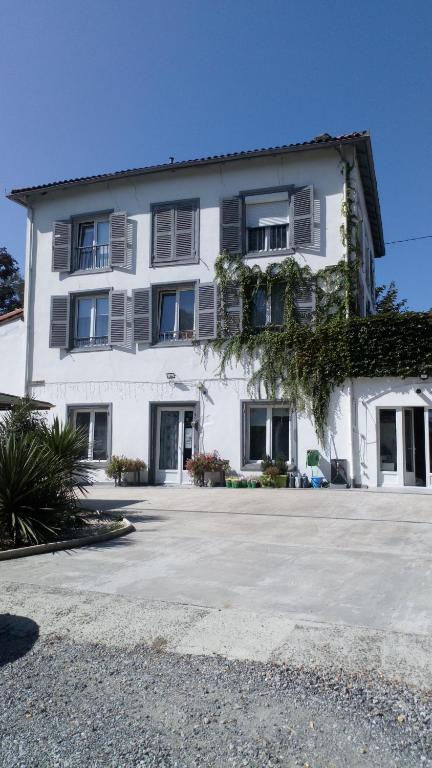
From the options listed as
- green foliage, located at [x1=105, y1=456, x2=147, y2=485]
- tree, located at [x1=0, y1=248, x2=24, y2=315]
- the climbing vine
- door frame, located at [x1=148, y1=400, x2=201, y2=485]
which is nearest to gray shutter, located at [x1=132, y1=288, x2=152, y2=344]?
door frame, located at [x1=148, y1=400, x2=201, y2=485]

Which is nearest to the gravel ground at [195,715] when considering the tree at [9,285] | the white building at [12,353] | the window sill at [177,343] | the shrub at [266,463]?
the shrub at [266,463]

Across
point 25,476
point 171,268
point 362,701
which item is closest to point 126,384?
point 171,268

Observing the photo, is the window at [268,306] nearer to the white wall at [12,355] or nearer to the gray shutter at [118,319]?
the gray shutter at [118,319]

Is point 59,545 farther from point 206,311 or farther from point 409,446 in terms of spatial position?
point 206,311

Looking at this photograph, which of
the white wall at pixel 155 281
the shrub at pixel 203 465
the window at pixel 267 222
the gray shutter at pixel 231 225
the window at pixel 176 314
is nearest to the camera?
the shrub at pixel 203 465

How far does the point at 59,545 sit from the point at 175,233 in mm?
12147

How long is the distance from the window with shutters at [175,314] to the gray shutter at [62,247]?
353 centimetres

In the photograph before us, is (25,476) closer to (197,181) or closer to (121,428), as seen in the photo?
(121,428)

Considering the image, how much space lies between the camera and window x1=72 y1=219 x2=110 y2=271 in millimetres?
18906

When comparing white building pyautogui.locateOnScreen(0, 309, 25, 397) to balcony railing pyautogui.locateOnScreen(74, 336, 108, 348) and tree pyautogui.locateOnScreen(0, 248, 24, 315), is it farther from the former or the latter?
tree pyautogui.locateOnScreen(0, 248, 24, 315)

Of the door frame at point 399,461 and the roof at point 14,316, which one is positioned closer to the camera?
the door frame at point 399,461

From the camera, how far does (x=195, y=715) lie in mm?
3332

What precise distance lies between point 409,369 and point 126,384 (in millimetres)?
8308

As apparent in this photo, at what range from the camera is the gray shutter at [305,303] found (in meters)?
16.2
